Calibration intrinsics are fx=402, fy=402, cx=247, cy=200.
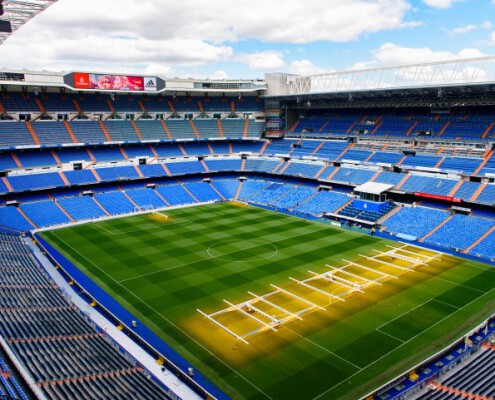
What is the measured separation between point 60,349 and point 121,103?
49951 millimetres

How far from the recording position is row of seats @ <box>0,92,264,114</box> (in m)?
54.9

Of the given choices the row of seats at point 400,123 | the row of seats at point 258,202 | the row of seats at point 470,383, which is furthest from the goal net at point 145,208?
the row of seats at point 470,383

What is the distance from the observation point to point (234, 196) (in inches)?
2320

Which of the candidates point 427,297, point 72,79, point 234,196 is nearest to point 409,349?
point 427,297

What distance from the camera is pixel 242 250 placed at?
37000 millimetres

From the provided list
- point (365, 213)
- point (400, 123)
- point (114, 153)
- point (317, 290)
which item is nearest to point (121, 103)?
point (114, 153)

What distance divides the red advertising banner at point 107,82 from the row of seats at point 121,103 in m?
5.50

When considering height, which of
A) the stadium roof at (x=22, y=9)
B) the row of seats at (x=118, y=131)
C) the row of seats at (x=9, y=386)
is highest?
the stadium roof at (x=22, y=9)

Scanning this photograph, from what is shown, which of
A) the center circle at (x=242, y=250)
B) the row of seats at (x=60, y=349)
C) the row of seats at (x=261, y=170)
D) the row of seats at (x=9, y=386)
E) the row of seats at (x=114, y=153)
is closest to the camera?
the row of seats at (x=9, y=386)

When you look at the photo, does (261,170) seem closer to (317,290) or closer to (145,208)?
(145,208)

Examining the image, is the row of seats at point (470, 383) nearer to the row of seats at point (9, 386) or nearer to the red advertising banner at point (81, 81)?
the row of seats at point (9, 386)

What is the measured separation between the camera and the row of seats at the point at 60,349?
54.4 ft

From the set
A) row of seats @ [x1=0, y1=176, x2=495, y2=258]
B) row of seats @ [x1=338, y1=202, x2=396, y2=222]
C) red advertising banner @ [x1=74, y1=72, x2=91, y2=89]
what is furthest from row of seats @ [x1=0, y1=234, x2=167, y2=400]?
red advertising banner @ [x1=74, y1=72, x2=91, y2=89]

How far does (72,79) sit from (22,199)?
17.2 meters
